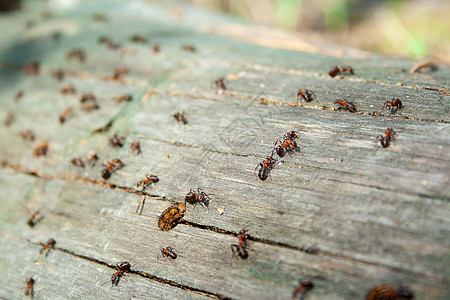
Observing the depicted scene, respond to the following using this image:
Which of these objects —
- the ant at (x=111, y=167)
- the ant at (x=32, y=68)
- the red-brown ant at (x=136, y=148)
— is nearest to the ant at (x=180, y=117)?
the red-brown ant at (x=136, y=148)

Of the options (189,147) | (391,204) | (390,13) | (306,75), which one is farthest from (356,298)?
(390,13)

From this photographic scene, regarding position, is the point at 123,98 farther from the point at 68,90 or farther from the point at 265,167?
the point at 265,167

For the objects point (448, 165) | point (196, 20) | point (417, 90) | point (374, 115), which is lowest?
point (448, 165)

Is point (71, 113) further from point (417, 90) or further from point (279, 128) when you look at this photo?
point (417, 90)

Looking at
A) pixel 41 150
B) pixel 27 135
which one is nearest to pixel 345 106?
pixel 41 150

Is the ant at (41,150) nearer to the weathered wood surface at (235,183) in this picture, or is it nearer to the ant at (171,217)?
the weathered wood surface at (235,183)
